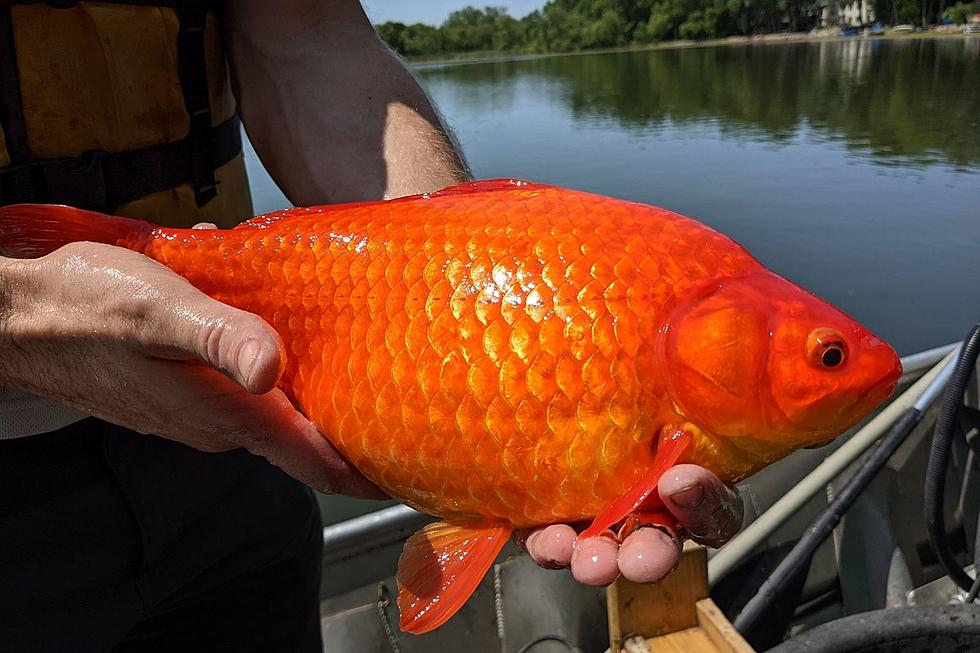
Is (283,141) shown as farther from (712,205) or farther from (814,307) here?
(712,205)

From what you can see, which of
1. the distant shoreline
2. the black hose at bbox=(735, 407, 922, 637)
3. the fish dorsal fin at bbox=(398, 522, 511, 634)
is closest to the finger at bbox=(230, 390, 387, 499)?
the fish dorsal fin at bbox=(398, 522, 511, 634)

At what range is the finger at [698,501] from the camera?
112 centimetres

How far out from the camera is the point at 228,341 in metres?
1.05

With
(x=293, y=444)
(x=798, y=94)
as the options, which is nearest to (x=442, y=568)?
(x=293, y=444)

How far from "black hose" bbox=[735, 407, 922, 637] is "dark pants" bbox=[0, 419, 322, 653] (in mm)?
1658

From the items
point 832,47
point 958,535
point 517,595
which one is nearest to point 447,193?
point 517,595

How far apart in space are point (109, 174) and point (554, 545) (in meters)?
1.16

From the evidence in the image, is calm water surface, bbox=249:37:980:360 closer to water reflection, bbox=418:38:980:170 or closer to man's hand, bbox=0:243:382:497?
water reflection, bbox=418:38:980:170

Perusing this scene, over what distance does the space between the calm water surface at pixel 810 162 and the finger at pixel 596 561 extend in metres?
1.45

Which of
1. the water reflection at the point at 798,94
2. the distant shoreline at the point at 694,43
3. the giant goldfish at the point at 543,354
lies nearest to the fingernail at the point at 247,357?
the giant goldfish at the point at 543,354

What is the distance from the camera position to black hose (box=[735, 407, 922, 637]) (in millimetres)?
2740

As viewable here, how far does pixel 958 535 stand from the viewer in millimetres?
3234

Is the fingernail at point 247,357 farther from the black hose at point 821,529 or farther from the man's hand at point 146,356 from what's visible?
the black hose at point 821,529

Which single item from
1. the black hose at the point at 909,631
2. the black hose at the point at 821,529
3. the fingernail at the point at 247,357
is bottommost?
the black hose at the point at 821,529
